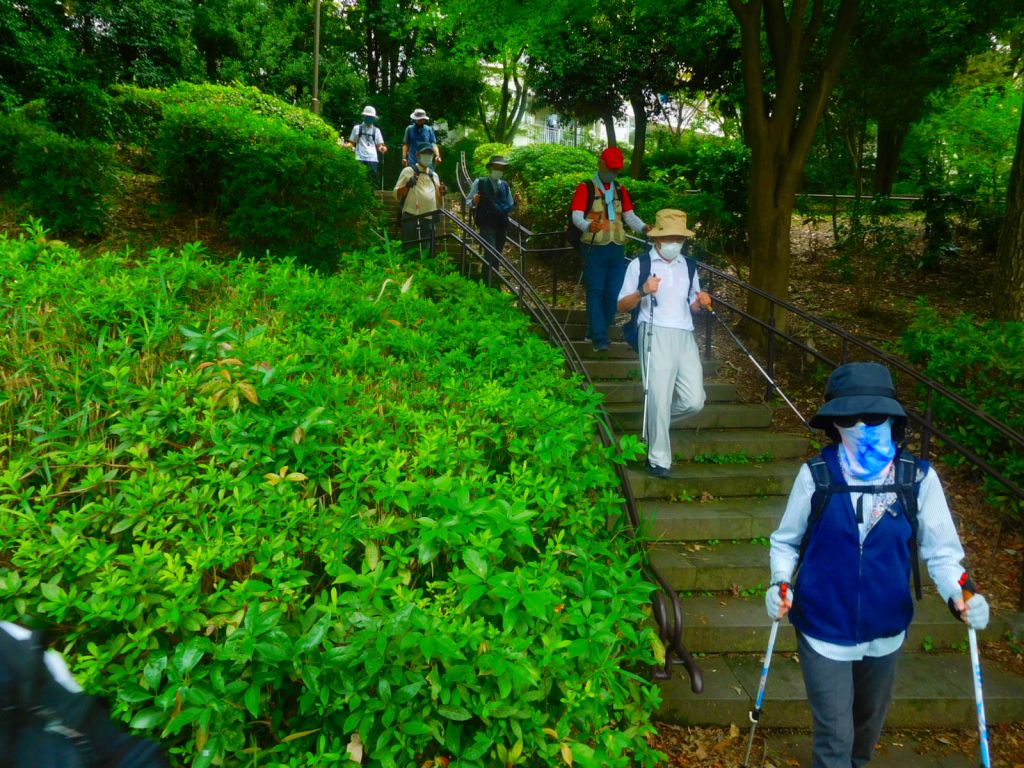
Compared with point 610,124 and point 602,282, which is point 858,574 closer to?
point 602,282

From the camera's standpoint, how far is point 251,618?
7.00ft

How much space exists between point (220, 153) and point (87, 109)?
3871 millimetres

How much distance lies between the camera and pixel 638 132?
2288 cm

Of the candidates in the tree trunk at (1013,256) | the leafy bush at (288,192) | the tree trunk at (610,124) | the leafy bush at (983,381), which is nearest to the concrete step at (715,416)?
the leafy bush at (983,381)

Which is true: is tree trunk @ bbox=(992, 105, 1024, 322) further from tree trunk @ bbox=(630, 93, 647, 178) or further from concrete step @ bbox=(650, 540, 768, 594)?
tree trunk @ bbox=(630, 93, 647, 178)

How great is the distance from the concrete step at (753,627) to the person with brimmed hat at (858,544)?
1.35 m

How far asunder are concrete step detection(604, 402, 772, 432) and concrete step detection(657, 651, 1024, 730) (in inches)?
92.4

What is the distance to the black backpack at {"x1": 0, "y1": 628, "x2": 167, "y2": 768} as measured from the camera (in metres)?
1.38

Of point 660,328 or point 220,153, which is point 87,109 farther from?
point 660,328

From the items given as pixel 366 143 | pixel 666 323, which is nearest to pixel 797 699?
pixel 666 323

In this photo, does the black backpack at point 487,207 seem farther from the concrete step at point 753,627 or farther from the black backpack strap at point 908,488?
the black backpack strap at point 908,488

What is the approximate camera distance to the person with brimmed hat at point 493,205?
29.4ft

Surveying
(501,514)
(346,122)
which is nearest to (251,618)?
(501,514)

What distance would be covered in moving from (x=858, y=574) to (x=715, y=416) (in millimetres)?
3568
